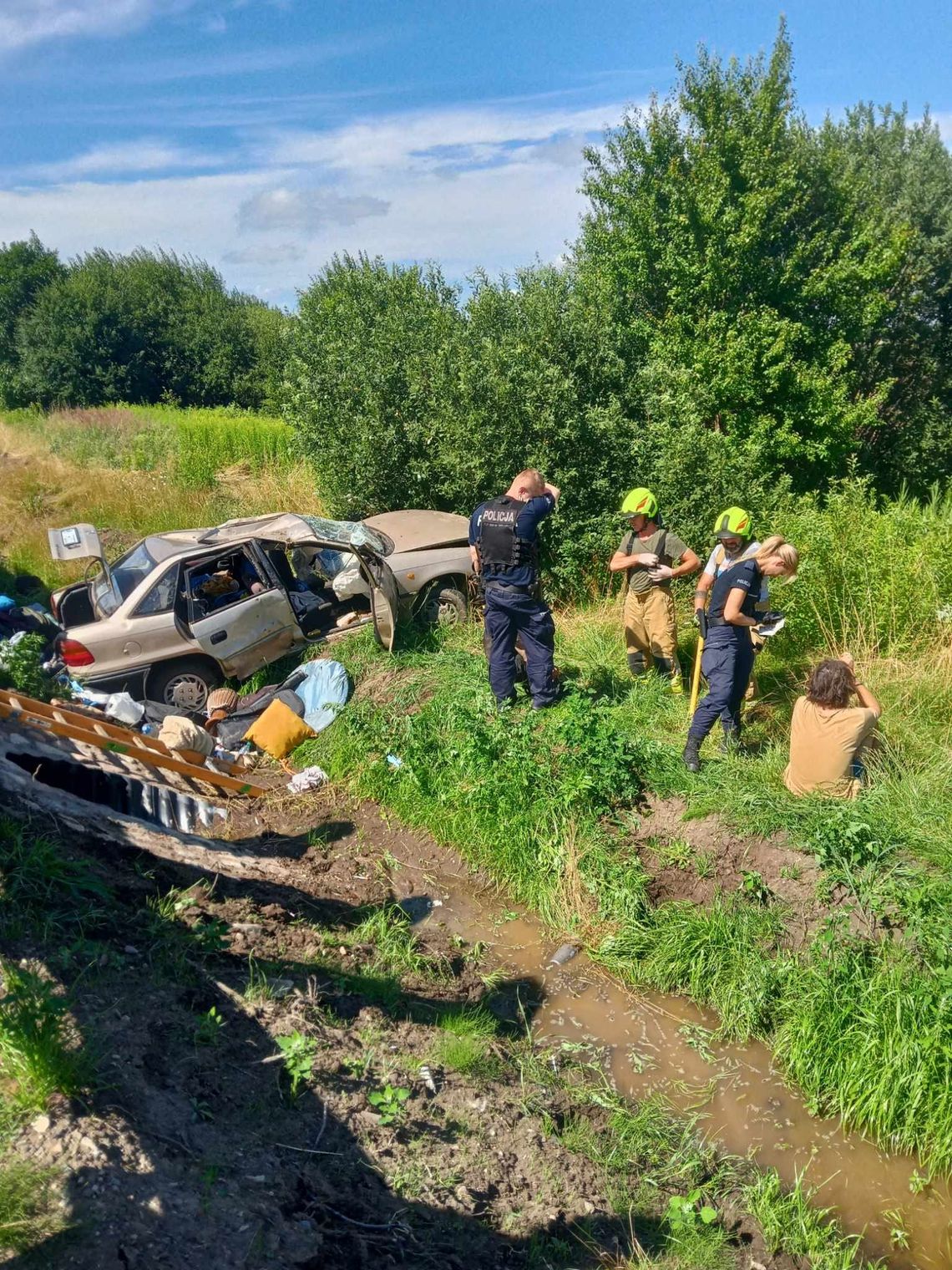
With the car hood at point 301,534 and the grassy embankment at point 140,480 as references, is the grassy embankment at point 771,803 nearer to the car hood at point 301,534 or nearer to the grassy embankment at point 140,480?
the car hood at point 301,534

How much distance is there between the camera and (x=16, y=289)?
1281 inches

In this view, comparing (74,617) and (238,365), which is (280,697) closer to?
(74,617)

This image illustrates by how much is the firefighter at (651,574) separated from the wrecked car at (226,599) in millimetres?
2119

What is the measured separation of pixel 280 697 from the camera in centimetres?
760

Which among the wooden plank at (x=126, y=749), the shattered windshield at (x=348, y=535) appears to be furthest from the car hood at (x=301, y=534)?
the wooden plank at (x=126, y=749)

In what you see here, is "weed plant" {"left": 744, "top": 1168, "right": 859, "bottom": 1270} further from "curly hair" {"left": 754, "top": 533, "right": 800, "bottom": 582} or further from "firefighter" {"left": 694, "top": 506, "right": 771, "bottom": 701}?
"curly hair" {"left": 754, "top": 533, "right": 800, "bottom": 582}

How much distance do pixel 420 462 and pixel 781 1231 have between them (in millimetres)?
8426

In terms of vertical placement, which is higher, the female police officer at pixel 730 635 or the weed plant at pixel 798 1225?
the female police officer at pixel 730 635

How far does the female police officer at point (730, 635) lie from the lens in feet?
17.6

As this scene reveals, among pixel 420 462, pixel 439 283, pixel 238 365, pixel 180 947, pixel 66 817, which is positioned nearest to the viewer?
pixel 180 947

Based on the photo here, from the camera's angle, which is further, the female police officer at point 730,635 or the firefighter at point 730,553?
the firefighter at point 730,553

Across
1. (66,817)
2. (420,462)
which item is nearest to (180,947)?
(66,817)

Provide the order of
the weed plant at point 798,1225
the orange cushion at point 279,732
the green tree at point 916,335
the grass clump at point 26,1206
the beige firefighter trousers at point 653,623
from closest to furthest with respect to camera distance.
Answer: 1. the grass clump at point 26,1206
2. the weed plant at point 798,1225
3. the beige firefighter trousers at point 653,623
4. the orange cushion at point 279,732
5. the green tree at point 916,335

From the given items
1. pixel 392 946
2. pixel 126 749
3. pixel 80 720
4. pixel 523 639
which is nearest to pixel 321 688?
pixel 126 749
